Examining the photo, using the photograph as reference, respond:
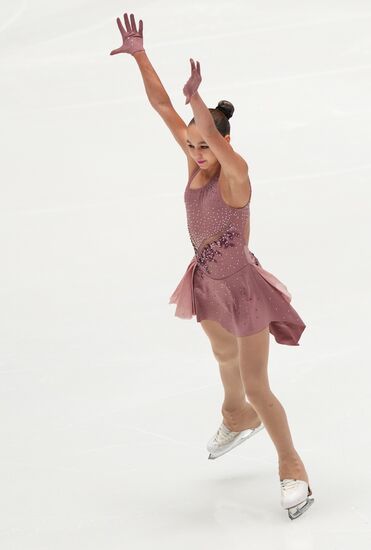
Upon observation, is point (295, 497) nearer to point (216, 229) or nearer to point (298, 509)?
point (298, 509)

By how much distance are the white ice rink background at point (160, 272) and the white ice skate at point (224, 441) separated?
0.06m

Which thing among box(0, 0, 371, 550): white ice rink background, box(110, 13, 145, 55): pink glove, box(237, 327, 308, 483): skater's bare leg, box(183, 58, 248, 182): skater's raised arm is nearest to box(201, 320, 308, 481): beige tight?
box(237, 327, 308, 483): skater's bare leg

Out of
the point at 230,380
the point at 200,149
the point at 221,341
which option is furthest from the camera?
the point at 230,380

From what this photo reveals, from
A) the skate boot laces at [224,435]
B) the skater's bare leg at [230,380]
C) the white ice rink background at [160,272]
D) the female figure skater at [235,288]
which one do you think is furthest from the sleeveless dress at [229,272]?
the white ice rink background at [160,272]

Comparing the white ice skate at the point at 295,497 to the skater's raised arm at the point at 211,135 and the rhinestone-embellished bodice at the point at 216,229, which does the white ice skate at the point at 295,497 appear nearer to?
the rhinestone-embellished bodice at the point at 216,229

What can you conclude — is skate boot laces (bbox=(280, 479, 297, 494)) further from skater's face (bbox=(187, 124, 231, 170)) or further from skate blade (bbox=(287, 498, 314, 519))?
skater's face (bbox=(187, 124, 231, 170))

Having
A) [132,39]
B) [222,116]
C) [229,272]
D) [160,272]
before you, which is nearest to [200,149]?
[222,116]

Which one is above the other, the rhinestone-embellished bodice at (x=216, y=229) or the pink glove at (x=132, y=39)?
the pink glove at (x=132, y=39)

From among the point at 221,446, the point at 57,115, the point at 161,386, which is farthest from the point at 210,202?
the point at 57,115

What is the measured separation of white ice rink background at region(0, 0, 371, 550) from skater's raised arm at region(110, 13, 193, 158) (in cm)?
116

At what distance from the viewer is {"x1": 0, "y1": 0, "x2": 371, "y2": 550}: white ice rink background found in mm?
4074

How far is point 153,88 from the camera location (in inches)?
164

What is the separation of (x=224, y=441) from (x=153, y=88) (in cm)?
123

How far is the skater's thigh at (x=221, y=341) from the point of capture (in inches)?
161
